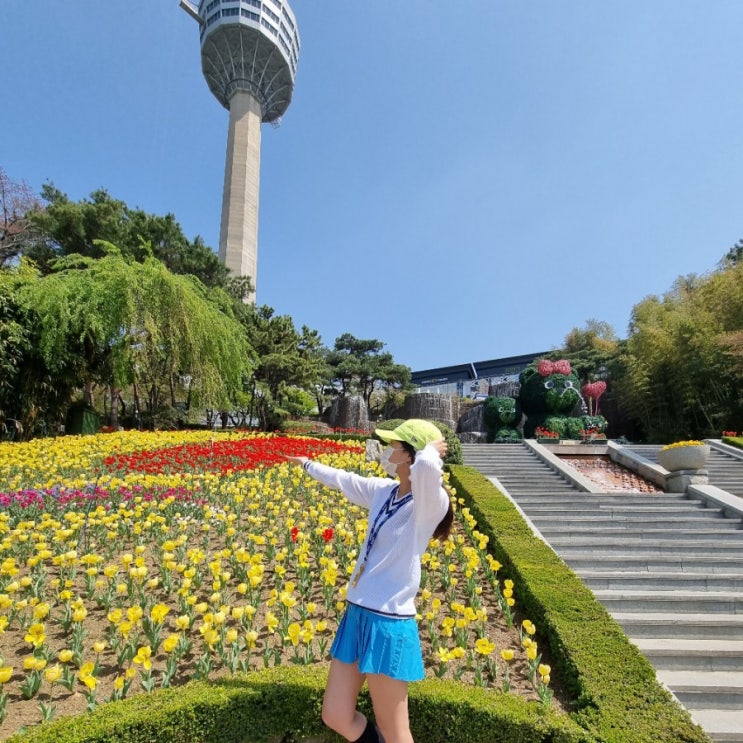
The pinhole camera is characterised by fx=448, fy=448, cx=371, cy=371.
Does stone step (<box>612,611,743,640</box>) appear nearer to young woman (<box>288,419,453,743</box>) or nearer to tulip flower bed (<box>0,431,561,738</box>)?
tulip flower bed (<box>0,431,561,738</box>)

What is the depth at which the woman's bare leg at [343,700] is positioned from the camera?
1.92 m

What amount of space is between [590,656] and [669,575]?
2.53 metres

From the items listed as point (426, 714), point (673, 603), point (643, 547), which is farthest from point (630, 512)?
point (426, 714)

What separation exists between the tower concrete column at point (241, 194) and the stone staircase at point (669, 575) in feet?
117

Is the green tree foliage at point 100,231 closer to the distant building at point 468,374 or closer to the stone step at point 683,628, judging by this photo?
the stone step at point 683,628

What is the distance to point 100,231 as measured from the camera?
789 inches

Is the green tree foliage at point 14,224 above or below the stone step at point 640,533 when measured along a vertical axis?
above

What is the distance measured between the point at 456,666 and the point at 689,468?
7.23m

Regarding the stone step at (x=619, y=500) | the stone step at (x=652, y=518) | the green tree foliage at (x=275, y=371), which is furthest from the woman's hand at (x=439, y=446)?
the green tree foliage at (x=275, y=371)

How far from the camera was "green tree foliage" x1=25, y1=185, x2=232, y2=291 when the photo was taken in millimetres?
19562

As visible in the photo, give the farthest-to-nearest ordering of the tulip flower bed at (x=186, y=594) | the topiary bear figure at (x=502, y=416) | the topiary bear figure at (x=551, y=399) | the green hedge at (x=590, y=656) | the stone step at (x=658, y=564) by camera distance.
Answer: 1. the topiary bear figure at (x=502, y=416)
2. the topiary bear figure at (x=551, y=399)
3. the stone step at (x=658, y=564)
4. the tulip flower bed at (x=186, y=594)
5. the green hedge at (x=590, y=656)

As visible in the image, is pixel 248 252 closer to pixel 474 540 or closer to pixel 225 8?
pixel 225 8

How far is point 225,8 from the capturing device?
4959 centimetres

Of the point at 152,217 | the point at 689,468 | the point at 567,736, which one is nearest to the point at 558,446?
the point at 689,468
